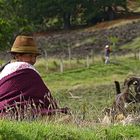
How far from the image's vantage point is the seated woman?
691cm

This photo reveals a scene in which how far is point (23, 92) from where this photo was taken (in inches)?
280

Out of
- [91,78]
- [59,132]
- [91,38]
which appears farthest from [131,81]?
[91,38]

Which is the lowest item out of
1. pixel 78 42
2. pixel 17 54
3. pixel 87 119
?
pixel 78 42

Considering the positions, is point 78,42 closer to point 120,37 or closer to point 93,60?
point 120,37

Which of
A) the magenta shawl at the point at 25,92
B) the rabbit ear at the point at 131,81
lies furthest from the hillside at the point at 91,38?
the magenta shawl at the point at 25,92

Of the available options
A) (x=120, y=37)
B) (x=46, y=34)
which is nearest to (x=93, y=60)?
(x=120, y=37)

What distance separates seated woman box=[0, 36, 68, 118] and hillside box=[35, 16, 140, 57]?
40.0m

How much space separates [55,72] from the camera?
35.4 meters

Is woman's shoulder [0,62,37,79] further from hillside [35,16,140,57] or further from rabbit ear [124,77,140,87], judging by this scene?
hillside [35,16,140,57]

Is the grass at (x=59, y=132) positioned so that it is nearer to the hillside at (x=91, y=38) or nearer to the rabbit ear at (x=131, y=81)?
the rabbit ear at (x=131, y=81)

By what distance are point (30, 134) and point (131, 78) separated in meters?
2.86

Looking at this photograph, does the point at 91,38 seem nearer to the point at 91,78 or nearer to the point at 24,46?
the point at 91,78

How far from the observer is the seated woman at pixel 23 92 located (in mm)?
6914

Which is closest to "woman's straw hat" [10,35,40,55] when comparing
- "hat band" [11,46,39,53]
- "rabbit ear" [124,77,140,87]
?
"hat band" [11,46,39,53]
